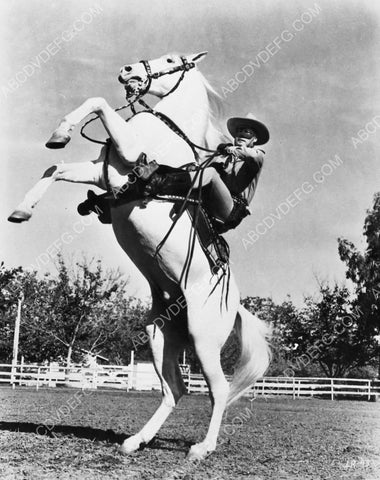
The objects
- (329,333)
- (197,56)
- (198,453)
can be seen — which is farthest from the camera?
(329,333)

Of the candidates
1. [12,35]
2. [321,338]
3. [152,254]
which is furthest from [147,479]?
[321,338]

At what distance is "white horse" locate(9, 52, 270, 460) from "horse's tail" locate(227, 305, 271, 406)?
30mm

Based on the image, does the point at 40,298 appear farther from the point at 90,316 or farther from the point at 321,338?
the point at 321,338

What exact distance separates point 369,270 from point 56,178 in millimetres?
28553

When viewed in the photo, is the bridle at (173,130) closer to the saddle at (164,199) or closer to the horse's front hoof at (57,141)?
the saddle at (164,199)

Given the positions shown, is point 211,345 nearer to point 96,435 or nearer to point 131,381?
point 96,435

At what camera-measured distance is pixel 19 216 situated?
14.0 ft

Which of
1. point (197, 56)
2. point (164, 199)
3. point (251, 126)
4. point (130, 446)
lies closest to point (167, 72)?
point (197, 56)

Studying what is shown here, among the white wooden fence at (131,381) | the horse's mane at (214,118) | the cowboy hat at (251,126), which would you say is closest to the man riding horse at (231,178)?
the cowboy hat at (251,126)

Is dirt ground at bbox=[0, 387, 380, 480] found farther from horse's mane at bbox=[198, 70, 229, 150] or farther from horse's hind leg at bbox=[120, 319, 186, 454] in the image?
horse's mane at bbox=[198, 70, 229, 150]

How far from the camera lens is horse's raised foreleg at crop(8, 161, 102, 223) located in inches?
169

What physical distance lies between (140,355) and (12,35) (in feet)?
188

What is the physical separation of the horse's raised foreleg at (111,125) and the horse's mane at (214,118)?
1.03m

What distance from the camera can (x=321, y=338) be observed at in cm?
3903
